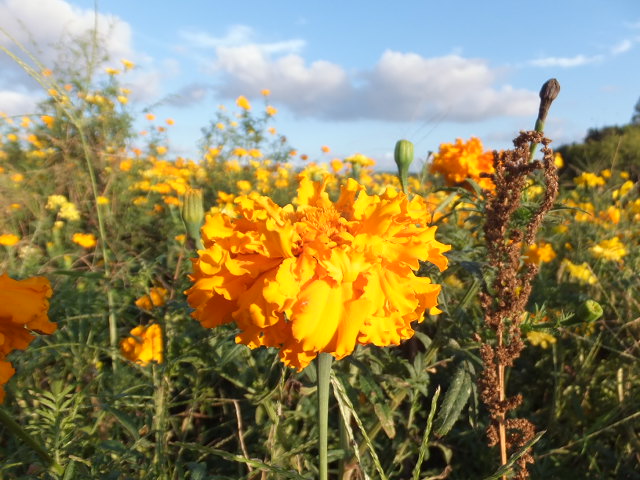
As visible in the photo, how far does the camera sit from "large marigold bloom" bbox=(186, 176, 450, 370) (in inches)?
31.5

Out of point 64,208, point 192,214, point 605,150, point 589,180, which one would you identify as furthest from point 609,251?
point 605,150

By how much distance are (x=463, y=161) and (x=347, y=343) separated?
66.4 inches

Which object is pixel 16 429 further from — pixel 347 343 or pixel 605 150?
pixel 605 150

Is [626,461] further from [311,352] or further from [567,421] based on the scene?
[311,352]

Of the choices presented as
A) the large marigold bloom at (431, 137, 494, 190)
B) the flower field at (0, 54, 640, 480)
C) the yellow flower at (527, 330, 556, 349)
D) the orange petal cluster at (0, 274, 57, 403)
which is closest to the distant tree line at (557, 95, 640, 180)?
the flower field at (0, 54, 640, 480)

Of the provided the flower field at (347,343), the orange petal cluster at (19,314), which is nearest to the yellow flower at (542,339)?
the flower field at (347,343)

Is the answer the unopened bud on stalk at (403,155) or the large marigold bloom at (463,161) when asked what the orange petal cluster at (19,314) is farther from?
the large marigold bloom at (463,161)

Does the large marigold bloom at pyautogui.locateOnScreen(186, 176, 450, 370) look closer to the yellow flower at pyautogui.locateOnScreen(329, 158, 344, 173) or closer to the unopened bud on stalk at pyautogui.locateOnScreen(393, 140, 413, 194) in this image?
the unopened bud on stalk at pyautogui.locateOnScreen(393, 140, 413, 194)

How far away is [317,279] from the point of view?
33.2 inches

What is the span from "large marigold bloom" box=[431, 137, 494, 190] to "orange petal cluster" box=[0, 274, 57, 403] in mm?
1852

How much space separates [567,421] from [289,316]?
1509 mm

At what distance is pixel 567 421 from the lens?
1.76 meters

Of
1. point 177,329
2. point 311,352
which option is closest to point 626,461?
point 311,352

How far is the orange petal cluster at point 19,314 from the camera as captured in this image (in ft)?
2.32
